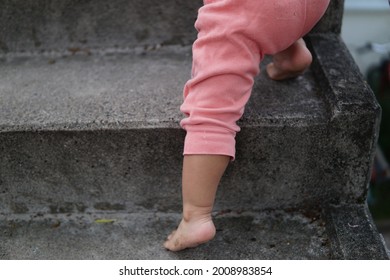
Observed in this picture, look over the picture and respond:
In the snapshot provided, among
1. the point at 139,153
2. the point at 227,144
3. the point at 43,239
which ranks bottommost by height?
the point at 43,239

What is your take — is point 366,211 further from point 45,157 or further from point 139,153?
point 45,157

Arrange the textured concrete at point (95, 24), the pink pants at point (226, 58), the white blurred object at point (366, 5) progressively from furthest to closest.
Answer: the white blurred object at point (366, 5) → the textured concrete at point (95, 24) → the pink pants at point (226, 58)

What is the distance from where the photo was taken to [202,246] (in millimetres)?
1301

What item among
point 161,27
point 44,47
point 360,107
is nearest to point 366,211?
point 360,107

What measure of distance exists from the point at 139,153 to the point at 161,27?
1.82 ft

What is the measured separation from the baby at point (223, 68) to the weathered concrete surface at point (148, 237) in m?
0.19

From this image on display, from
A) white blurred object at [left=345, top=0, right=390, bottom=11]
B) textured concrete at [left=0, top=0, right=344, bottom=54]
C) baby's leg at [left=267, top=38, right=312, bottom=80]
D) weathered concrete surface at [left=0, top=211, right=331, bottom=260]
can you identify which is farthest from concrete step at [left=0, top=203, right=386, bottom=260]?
white blurred object at [left=345, top=0, right=390, bottom=11]

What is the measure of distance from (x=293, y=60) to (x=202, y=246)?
590 mm

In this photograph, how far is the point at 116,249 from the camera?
1311 mm

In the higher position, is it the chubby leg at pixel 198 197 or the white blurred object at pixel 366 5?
the chubby leg at pixel 198 197

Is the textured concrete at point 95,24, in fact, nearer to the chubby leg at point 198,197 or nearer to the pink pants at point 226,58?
the pink pants at point 226,58

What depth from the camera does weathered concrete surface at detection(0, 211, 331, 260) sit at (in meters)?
1.29

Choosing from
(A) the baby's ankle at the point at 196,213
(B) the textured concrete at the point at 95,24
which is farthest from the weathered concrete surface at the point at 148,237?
(B) the textured concrete at the point at 95,24

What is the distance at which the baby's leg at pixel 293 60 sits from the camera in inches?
55.4
